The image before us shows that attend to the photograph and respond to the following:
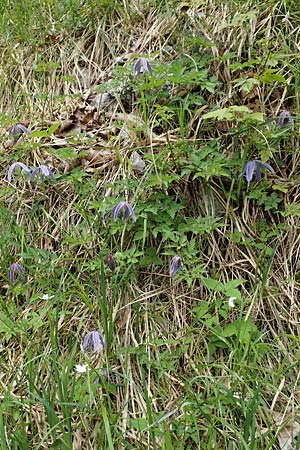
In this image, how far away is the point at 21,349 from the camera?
1860 millimetres

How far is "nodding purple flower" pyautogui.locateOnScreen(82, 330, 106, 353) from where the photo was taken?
168 centimetres

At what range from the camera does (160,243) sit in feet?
6.68

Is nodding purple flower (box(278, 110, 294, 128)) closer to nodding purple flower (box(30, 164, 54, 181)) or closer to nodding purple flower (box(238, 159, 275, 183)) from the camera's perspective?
nodding purple flower (box(238, 159, 275, 183))

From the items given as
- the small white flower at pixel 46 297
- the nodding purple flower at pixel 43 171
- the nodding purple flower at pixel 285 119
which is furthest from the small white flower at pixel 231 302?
the nodding purple flower at pixel 43 171

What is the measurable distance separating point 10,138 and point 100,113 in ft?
1.64

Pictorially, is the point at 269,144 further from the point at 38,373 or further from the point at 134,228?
the point at 38,373

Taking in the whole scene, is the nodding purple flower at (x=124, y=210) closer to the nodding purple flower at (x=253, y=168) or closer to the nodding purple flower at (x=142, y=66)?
the nodding purple flower at (x=253, y=168)

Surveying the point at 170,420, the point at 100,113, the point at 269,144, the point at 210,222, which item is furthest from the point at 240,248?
the point at 100,113

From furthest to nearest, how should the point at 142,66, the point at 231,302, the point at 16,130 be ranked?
the point at 16,130, the point at 142,66, the point at 231,302

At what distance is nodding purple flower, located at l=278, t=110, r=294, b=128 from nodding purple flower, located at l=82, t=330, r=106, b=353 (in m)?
1.21

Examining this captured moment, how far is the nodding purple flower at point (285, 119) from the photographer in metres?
2.12

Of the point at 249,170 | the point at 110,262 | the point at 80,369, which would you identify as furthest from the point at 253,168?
the point at 80,369

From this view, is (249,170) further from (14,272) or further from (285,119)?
(14,272)

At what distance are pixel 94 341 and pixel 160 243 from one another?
21.1 inches
